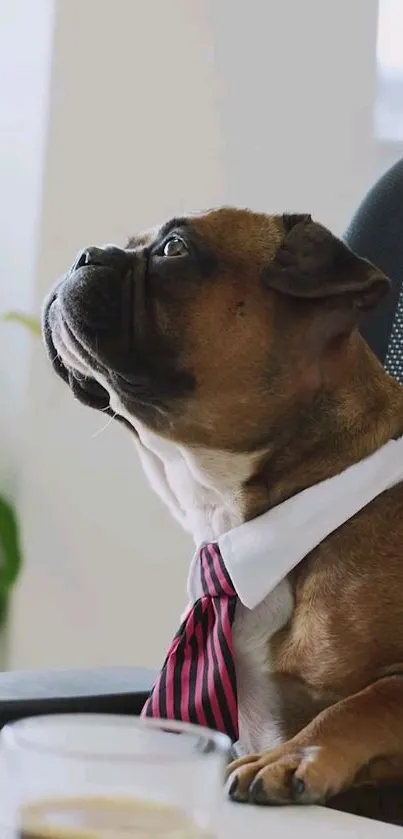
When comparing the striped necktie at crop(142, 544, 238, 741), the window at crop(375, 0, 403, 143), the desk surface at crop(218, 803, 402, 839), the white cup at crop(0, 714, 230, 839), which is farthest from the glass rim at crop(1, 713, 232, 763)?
the window at crop(375, 0, 403, 143)

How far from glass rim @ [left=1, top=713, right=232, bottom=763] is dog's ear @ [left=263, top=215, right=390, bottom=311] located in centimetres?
62

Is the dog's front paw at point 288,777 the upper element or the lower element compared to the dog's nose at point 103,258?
lower

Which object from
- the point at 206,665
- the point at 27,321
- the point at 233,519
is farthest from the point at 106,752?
the point at 27,321

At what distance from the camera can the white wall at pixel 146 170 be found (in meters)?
2.24

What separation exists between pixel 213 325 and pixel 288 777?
1.56ft

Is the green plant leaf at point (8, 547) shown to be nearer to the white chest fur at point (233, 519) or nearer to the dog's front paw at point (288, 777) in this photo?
the white chest fur at point (233, 519)

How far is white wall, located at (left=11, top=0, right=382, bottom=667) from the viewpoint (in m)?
2.24

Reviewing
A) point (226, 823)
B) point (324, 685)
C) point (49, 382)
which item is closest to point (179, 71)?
point (49, 382)

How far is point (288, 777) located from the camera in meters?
0.73

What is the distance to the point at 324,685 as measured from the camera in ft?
3.10

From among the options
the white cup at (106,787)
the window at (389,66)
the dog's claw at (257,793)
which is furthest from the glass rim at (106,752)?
the window at (389,66)

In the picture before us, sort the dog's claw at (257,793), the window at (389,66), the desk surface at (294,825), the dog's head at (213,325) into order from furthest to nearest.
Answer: the window at (389,66) < the dog's head at (213,325) < the dog's claw at (257,793) < the desk surface at (294,825)

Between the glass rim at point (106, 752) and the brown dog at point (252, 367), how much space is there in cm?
50

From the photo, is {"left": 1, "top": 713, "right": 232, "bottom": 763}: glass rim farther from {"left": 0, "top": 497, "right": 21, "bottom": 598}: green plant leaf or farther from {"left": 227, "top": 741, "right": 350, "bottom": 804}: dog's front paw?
{"left": 0, "top": 497, "right": 21, "bottom": 598}: green plant leaf
